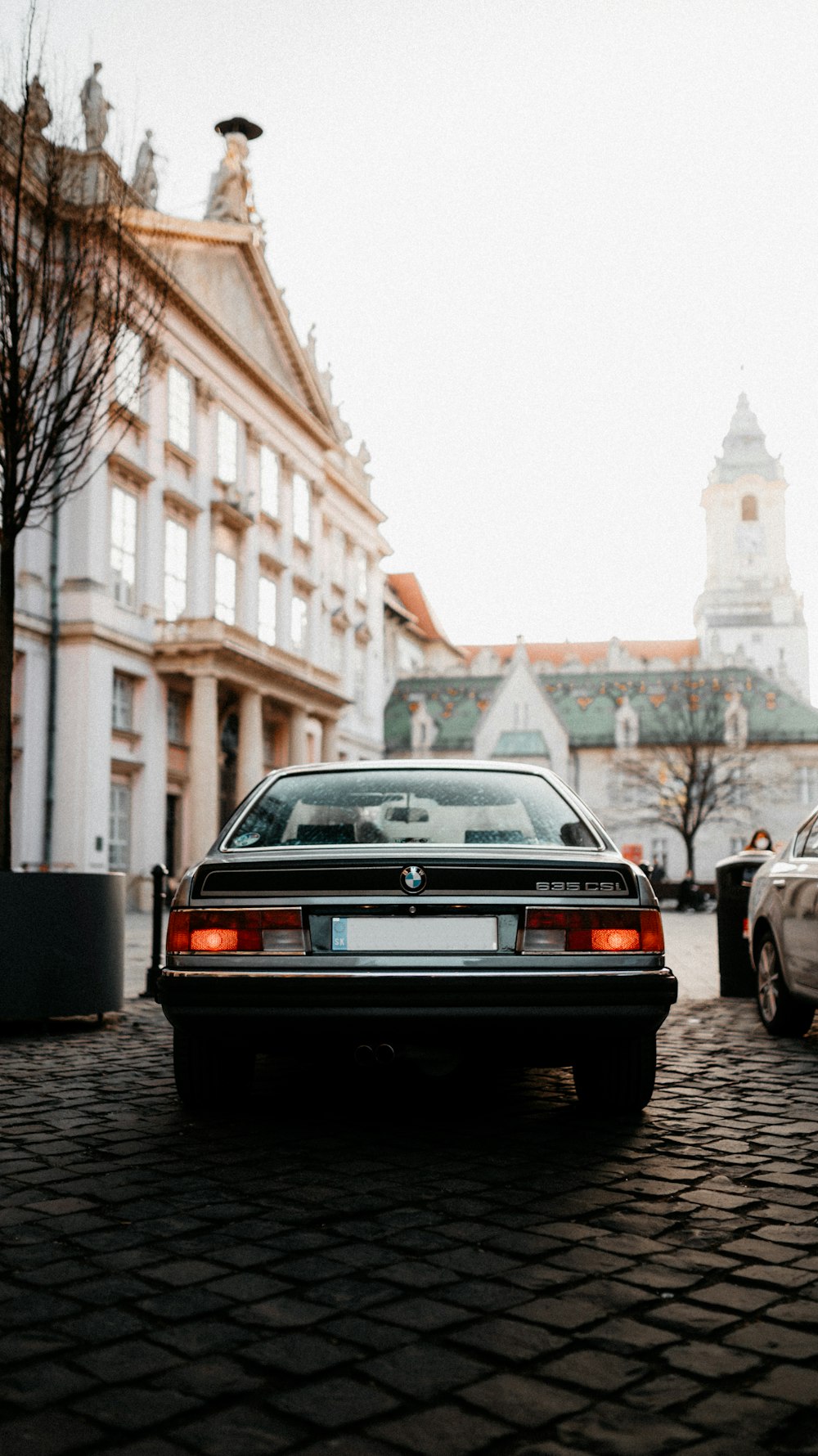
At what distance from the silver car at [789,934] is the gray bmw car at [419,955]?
2867 millimetres

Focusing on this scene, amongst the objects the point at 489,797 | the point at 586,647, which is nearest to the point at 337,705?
the point at 489,797

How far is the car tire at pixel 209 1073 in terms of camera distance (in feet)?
17.9

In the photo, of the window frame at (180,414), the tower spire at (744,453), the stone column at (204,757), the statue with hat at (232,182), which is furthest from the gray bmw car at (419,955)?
the tower spire at (744,453)

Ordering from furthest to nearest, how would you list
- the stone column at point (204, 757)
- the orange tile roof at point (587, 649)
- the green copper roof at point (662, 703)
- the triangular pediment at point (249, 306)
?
the orange tile roof at point (587, 649)
the green copper roof at point (662, 703)
the triangular pediment at point (249, 306)
the stone column at point (204, 757)

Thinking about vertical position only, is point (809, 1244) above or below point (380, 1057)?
below

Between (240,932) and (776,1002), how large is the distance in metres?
4.73

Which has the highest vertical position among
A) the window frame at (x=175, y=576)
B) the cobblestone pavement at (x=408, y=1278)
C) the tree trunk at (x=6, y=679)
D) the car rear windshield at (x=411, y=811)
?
the window frame at (x=175, y=576)

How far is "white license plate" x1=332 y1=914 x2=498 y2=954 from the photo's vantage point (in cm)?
487

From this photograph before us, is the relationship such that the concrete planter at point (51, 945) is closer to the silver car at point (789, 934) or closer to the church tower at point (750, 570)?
the silver car at point (789, 934)

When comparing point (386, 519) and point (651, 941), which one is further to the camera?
point (386, 519)

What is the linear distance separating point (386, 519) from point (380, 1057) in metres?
54.3

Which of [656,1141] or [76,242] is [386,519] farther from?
[656,1141]

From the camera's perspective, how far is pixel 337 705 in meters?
46.1

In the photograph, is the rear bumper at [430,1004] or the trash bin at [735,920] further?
the trash bin at [735,920]
